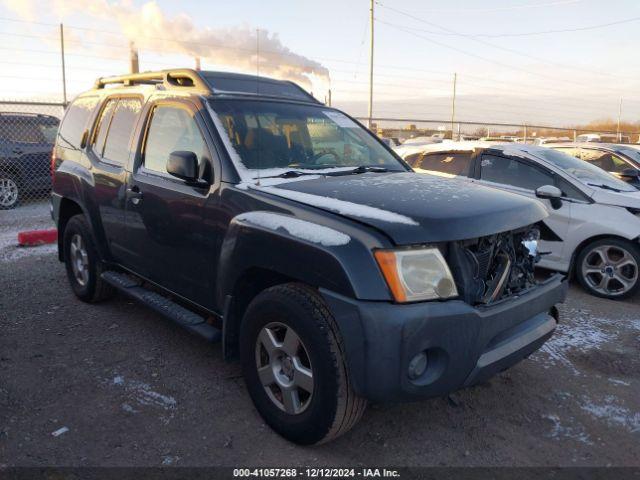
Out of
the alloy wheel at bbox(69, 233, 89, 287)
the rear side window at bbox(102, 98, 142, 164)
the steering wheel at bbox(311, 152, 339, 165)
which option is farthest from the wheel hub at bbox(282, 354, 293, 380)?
the alloy wheel at bbox(69, 233, 89, 287)

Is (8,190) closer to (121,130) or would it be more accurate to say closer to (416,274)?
(121,130)

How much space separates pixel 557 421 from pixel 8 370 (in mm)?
3556

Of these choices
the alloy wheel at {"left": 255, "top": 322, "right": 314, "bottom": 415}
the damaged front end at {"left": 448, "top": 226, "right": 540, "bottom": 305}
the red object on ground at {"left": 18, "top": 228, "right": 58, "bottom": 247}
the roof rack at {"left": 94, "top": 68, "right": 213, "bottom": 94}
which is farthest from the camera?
the red object on ground at {"left": 18, "top": 228, "right": 58, "bottom": 247}

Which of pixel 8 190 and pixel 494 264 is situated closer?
pixel 494 264

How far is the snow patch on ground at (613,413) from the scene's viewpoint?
10.4 ft

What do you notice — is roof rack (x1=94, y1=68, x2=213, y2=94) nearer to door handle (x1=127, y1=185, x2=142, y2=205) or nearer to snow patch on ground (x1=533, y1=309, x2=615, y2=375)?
door handle (x1=127, y1=185, x2=142, y2=205)

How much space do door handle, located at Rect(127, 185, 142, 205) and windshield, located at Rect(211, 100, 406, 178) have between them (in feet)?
2.89

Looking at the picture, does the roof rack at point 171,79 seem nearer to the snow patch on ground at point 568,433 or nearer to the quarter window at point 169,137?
the quarter window at point 169,137

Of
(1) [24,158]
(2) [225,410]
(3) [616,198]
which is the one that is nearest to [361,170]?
(2) [225,410]

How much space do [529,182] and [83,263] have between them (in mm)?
4724

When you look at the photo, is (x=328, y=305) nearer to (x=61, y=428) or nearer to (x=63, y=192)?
(x=61, y=428)

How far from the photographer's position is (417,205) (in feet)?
8.94

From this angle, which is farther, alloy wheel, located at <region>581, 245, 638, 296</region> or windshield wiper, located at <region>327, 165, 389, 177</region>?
alloy wheel, located at <region>581, 245, 638, 296</region>

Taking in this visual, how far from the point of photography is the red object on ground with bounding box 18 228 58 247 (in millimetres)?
7238
